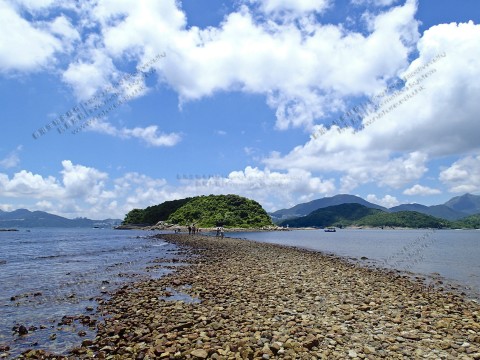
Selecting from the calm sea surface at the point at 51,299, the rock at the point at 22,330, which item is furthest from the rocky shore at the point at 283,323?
the rock at the point at 22,330

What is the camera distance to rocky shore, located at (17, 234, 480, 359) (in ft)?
37.3

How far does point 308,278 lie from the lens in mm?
26391

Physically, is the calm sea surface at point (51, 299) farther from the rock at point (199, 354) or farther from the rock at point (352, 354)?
the rock at point (352, 354)

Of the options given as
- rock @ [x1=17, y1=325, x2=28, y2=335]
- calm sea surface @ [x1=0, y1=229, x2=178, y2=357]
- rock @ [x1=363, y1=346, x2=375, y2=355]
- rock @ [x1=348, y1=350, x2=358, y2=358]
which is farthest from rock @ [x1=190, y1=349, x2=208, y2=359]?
rock @ [x1=17, y1=325, x2=28, y2=335]

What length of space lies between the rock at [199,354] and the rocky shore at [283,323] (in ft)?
0.06

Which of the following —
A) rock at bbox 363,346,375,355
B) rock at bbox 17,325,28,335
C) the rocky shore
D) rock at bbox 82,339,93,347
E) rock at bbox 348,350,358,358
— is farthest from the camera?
rock at bbox 17,325,28,335

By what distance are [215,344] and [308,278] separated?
1598 cm

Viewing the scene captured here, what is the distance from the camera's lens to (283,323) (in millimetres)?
14461

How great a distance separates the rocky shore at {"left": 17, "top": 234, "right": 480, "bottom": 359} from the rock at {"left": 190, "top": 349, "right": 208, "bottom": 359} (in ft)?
0.06

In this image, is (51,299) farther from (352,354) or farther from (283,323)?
(352,354)

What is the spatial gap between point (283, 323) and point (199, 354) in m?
4.89

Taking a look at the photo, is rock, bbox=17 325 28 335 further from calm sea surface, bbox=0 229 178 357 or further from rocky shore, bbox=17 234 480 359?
rocky shore, bbox=17 234 480 359

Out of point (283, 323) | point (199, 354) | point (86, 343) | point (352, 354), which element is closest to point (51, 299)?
point (86, 343)

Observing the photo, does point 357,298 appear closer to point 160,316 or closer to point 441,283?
point 160,316
